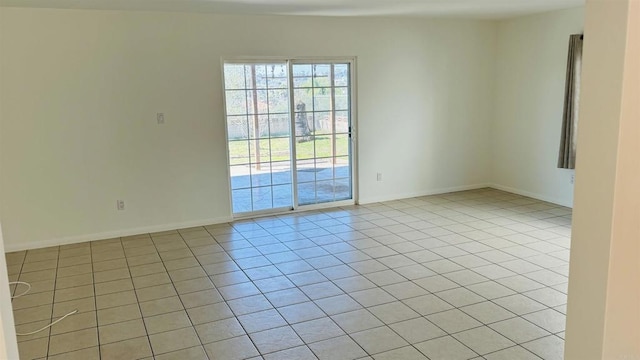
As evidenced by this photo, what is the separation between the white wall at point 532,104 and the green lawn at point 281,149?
2.41m

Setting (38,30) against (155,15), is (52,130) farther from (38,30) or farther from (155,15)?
(155,15)

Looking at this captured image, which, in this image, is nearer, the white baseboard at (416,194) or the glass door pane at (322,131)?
the glass door pane at (322,131)

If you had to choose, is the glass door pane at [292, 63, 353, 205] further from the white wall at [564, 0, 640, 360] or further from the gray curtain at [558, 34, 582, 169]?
the white wall at [564, 0, 640, 360]

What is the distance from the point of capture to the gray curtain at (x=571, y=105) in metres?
5.54

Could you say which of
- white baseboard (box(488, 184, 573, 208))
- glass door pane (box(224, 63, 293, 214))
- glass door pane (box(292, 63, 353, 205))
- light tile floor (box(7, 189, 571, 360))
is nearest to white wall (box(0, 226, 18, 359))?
light tile floor (box(7, 189, 571, 360))

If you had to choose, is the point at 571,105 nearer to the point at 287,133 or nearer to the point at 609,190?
the point at 287,133

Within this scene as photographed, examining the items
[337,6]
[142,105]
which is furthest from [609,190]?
[142,105]

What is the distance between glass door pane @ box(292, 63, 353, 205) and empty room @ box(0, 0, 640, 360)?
3 cm

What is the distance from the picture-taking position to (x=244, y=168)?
586 cm

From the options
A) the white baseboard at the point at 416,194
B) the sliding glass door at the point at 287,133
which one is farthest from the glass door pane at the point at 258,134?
the white baseboard at the point at 416,194

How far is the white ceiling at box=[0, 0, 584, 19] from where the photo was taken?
4.55 meters

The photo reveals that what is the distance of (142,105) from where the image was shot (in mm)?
5176

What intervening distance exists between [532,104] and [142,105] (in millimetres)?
4885

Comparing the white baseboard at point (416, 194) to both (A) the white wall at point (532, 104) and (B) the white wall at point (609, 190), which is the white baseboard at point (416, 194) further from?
A: (B) the white wall at point (609, 190)
